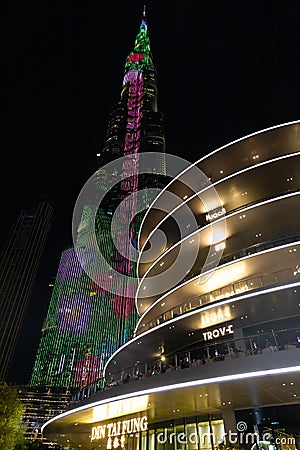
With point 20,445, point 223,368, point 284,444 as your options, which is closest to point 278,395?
point 284,444

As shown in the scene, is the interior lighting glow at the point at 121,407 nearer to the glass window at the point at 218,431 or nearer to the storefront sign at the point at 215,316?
the glass window at the point at 218,431

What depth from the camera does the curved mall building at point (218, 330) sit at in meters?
13.0

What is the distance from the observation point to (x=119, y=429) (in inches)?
715

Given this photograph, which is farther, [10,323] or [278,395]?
[10,323]

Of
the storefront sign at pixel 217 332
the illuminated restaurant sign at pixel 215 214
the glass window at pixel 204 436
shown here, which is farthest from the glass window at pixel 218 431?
the illuminated restaurant sign at pixel 215 214

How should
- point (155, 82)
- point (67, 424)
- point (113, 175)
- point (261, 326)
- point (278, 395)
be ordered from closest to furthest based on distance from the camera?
point (278, 395)
point (261, 326)
point (67, 424)
point (155, 82)
point (113, 175)

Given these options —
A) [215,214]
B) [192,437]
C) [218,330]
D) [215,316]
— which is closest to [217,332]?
[218,330]

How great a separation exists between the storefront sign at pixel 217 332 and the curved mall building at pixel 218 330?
8 centimetres

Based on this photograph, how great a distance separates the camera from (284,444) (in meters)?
14.4

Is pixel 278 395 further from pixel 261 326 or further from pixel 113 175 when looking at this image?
pixel 113 175

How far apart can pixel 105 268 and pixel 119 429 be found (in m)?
110

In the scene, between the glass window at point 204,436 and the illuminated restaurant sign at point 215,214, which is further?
the illuminated restaurant sign at point 215,214

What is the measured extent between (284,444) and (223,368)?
231 inches

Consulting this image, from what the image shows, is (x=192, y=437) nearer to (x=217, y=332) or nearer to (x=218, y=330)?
(x=217, y=332)
